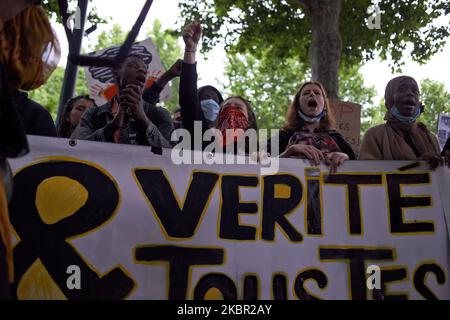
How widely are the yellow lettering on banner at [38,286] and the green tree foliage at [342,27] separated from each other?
325 inches

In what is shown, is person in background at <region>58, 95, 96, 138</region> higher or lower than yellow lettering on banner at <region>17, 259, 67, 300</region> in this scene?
higher

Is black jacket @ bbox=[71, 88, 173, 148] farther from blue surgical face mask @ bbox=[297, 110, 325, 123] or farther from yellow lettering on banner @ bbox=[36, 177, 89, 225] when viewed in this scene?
blue surgical face mask @ bbox=[297, 110, 325, 123]

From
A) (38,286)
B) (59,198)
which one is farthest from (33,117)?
(38,286)

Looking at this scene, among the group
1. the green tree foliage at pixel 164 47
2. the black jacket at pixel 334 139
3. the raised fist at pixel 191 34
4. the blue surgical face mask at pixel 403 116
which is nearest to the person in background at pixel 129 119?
the raised fist at pixel 191 34

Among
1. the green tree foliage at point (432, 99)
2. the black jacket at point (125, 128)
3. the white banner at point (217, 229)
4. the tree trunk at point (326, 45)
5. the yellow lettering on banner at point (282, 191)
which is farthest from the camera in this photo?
the green tree foliage at point (432, 99)

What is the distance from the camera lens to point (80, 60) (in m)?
1.92

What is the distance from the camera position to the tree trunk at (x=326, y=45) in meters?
Answer: 8.45

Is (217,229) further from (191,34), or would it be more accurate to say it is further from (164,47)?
(164,47)

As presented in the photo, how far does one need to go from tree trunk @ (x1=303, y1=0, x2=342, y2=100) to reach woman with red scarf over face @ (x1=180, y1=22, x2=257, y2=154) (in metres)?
4.72

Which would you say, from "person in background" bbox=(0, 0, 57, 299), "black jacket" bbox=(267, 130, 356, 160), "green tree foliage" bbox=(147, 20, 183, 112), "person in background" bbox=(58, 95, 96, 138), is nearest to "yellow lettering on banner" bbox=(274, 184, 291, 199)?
"black jacket" bbox=(267, 130, 356, 160)

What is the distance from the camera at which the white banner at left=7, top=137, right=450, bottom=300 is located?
277 centimetres

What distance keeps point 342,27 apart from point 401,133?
24.9ft

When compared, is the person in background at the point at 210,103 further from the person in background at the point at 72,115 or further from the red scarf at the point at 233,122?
Answer: the person in background at the point at 72,115

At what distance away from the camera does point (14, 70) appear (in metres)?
2.02
